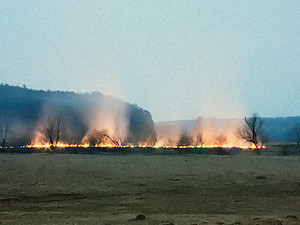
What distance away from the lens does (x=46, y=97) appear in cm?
12744

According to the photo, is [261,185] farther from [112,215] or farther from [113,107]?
[113,107]

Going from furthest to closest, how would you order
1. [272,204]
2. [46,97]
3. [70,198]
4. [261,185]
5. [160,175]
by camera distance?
[46,97] < [160,175] < [261,185] < [70,198] < [272,204]

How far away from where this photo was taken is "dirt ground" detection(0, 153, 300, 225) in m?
10.6

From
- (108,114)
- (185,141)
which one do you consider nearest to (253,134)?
(185,141)

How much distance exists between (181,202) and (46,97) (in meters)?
121

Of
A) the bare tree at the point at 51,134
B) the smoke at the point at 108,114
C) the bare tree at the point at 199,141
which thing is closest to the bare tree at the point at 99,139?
the bare tree at the point at 51,134

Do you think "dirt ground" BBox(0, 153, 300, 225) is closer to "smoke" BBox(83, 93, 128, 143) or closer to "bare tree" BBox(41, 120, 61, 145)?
"bare tree" BBox(41, 120, 61, 145)

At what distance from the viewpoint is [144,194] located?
1542 cm

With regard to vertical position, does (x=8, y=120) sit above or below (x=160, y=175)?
above

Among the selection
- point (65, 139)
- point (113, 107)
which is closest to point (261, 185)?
point (65, 139)

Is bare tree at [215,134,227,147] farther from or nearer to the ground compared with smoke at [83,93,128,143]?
nearer to the ground

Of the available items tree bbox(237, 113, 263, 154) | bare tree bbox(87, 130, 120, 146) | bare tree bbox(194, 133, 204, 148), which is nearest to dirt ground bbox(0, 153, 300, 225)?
tree bbox(237, 113, 263, 154)

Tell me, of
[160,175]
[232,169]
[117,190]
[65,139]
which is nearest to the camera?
[117,190]

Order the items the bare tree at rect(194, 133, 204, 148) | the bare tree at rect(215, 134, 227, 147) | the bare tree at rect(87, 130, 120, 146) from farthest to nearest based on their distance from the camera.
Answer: the bare tree at rect(215, 134, 227, 147), the bare tree at rect(194, 133, 204, 148), the bare tree at rect(87, 130, 120, 146)
